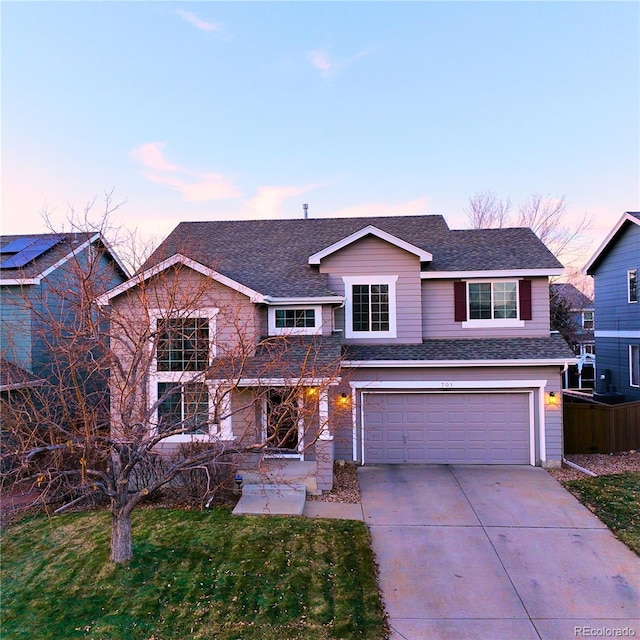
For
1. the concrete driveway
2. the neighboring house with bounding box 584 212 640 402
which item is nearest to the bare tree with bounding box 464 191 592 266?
the neighboring house with bounding box 584 212 640 402

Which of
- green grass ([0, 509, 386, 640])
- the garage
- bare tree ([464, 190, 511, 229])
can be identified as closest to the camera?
green grass ([0, 509, 386, 640])

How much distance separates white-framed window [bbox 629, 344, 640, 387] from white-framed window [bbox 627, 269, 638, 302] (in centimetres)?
192

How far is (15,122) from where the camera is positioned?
34.4 ft

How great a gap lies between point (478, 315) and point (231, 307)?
7.31 metres

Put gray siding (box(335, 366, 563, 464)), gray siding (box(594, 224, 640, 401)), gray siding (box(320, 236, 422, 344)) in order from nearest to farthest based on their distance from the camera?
gray siding (box(335, 366, 563, 464))
gray siding (box(320, 236, 422, 344))
gray siding (box(594, 224, 640, 401))

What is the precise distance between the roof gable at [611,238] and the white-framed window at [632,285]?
5.22 feet

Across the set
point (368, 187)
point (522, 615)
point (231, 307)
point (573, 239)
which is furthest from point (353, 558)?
point (573, 239)

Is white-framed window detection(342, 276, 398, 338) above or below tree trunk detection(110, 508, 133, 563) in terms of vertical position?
above

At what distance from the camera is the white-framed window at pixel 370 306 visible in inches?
460

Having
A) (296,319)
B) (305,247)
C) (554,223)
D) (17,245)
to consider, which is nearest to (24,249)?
(17,245)

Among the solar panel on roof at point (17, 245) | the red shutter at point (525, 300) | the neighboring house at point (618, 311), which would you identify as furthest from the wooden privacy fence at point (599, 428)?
the solar panel on roof at point (17, 245)

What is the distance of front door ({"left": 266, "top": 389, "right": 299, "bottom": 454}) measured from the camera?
554 cm

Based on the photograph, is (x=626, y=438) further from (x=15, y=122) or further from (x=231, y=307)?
(x=15, y=122)

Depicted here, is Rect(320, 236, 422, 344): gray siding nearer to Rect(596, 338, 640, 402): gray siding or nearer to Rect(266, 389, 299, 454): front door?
Rect(266, 389, 299, 454): front door
